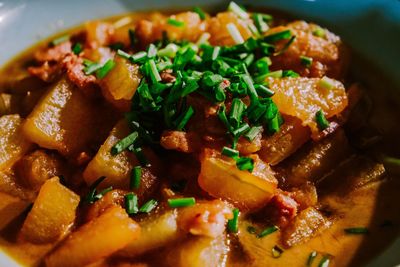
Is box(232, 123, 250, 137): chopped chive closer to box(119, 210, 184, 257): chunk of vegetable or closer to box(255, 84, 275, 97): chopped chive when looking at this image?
box(255, 84, 275, 97): chopped chive

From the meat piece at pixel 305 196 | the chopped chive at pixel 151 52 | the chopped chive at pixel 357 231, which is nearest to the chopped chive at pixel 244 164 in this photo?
the meat piece at pixel 305 196

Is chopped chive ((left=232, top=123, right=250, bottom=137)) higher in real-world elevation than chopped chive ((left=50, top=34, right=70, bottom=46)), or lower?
lower

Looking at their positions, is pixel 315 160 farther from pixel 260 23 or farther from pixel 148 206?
pixel 260 23

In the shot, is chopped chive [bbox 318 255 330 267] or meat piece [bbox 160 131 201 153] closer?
chopped chive [bbox 318 255 330 267]

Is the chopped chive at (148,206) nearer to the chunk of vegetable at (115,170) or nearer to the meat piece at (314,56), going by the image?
the chunk of vegetable at (115,170)

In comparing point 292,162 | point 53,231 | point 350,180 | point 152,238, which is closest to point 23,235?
point 53,231

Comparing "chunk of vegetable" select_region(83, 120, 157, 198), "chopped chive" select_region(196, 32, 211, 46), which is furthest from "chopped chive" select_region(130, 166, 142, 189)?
"chopped chive" select_region(196, 32, 211, 46)
